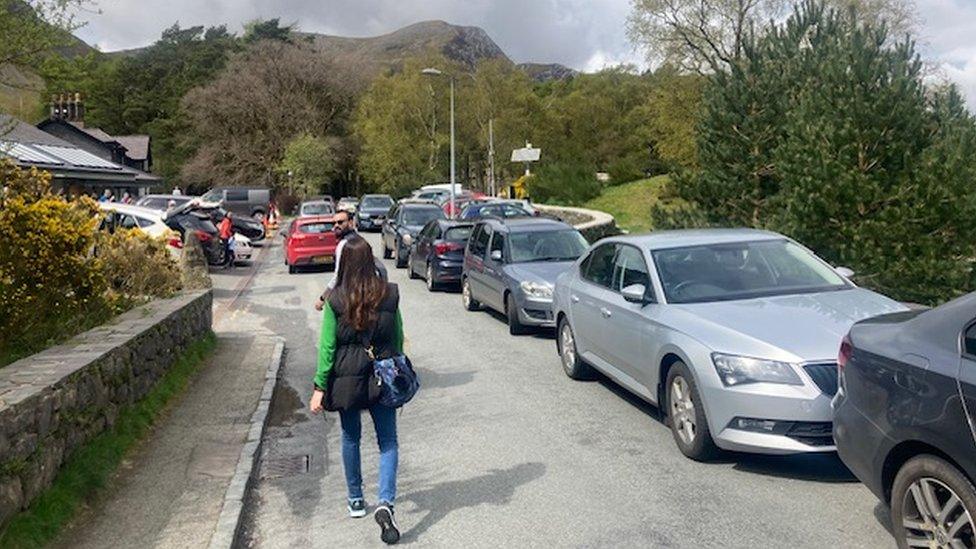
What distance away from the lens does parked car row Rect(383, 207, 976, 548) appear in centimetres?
426

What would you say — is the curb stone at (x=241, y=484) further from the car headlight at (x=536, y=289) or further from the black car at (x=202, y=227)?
the black car at (x=202, y=227)

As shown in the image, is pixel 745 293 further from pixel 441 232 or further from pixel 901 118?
pixel 441 232

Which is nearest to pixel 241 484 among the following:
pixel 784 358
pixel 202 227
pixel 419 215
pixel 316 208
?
pixel 784 358

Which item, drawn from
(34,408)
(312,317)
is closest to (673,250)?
(34,408)

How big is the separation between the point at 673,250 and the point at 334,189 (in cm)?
7446

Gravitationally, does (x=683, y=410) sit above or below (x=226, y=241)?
above

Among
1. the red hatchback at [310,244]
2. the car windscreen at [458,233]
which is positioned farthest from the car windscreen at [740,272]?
the red hatchback at [310,244]

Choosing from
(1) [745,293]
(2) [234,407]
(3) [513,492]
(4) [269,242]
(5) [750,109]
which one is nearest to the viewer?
(3) [513,492]

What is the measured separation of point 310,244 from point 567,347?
14966 mm

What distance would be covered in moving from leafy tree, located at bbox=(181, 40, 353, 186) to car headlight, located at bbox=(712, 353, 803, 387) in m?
66.7

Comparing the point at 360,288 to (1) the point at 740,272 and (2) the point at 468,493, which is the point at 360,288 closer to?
(2) the point at 468,493

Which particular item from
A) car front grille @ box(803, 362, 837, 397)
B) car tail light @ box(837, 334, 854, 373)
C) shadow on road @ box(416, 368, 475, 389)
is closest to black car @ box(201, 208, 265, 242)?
shadow on road @ box(416, 368, 475, 389)

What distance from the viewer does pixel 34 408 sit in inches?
208

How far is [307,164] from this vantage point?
2579 inches
